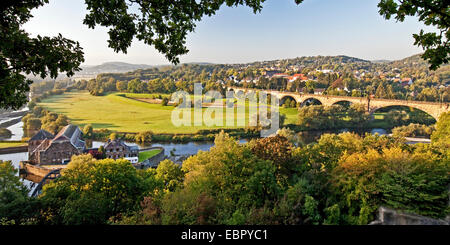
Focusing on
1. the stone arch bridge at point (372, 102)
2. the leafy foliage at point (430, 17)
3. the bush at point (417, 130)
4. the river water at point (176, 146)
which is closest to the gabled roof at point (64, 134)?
the river water at point (176, 146)

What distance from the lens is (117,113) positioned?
136 ft

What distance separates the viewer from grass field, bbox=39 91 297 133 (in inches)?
1297

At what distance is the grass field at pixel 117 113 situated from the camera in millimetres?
32938

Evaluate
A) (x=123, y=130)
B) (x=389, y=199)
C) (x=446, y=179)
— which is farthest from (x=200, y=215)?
(x=123, y=130)

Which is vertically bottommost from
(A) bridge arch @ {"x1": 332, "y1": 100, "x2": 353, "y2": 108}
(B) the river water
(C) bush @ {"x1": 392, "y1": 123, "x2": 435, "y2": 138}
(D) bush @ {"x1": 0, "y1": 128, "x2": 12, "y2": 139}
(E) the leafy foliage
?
(B) the river water

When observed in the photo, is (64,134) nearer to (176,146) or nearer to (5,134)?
(176,146)

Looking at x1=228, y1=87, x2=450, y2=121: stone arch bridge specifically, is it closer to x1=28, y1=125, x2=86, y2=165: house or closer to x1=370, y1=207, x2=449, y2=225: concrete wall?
x1=370, y1=207, x2=449, y2=225: concrete wall

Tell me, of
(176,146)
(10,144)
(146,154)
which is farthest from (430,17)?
(10,144)

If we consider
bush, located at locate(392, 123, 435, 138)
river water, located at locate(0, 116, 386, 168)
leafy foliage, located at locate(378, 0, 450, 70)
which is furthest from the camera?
bush, located at locate(392, 123, 435, 138)

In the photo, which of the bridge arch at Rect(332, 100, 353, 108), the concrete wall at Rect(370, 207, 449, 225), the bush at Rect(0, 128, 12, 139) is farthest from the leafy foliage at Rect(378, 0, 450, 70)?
the bridge arch at Rect(332, 100, 353, 108)

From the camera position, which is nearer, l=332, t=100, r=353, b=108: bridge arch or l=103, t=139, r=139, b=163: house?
l=103, t=139, r=139, b=163: house

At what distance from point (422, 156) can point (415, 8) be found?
546cm

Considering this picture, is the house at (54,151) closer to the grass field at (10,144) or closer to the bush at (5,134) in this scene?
the grass field at (10,144)

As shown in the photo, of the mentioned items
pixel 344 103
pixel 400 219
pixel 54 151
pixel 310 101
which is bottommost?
pixel 54 151
